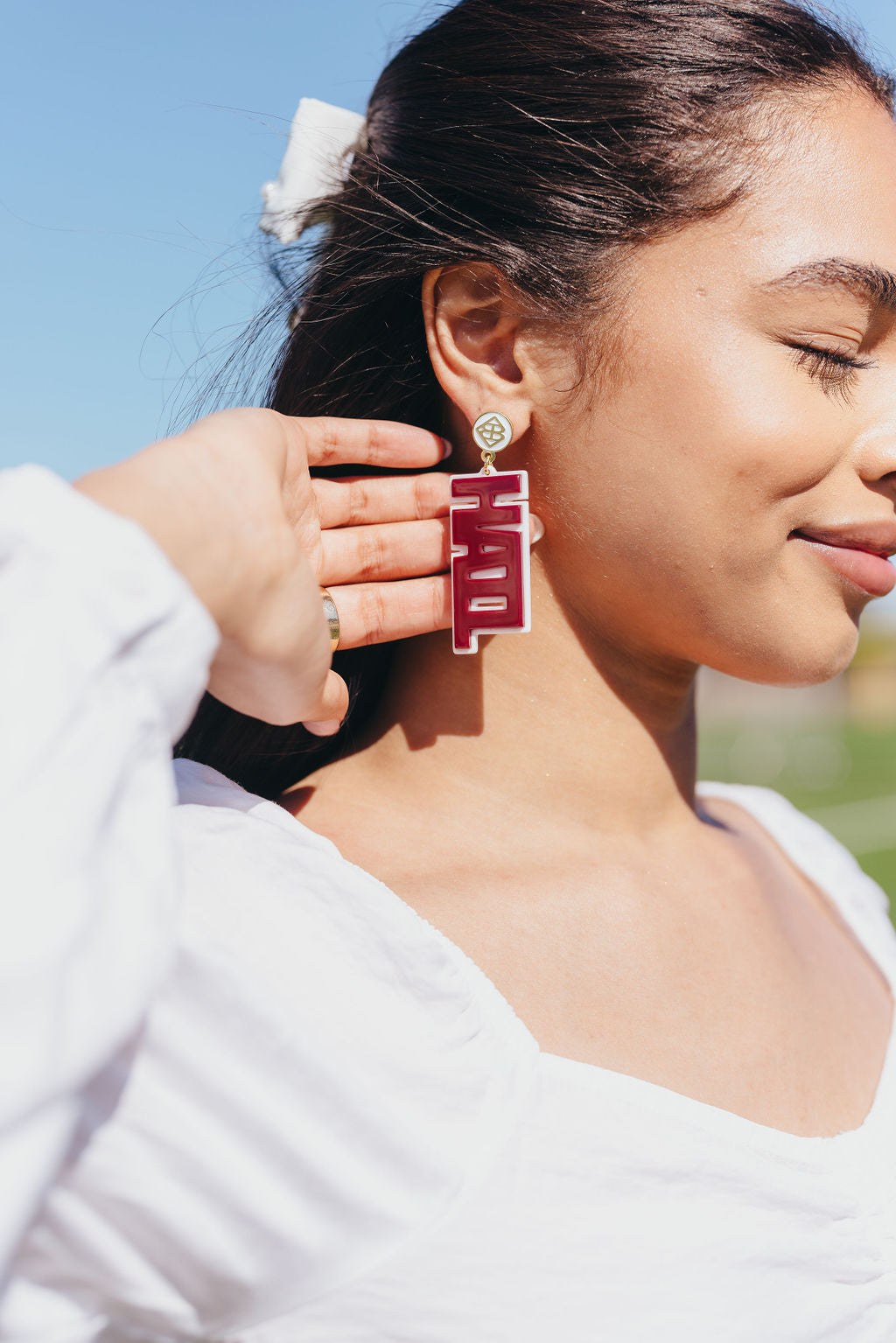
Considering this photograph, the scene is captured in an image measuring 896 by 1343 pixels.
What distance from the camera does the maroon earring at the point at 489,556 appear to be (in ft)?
4.89

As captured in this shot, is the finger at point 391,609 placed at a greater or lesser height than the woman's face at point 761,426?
lesser

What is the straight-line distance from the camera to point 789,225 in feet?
4.65

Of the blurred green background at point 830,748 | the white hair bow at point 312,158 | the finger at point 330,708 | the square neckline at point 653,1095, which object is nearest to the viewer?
the square neckline at point 653,1095

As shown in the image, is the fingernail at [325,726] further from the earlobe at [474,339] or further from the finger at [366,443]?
the earlobe at [474,339]

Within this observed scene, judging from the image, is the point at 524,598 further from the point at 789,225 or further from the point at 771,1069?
the point at 771,1069

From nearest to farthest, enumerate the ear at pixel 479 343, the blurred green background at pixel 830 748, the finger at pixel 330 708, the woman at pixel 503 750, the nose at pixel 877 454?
the woman at pixel 503 750 < the finger at pixel 330 708 < the nose at pixel 877 454 < the ear at pixel 479 343 < the blurred green background at pixel 830 748

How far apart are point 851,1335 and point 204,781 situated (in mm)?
1021

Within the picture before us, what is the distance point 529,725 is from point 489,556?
28 cm

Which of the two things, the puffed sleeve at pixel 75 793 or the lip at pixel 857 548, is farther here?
the lip at pixel 857 548

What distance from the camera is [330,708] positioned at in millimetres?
1350

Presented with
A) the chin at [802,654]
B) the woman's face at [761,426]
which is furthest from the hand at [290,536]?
the chin at [802,654]

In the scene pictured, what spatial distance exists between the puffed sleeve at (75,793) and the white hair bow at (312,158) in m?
1.07

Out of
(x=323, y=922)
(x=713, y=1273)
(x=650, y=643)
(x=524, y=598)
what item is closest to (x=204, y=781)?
(x=323, y=922)

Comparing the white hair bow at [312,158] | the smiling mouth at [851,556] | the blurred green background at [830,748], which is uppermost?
the white hair bow at [312,158]
